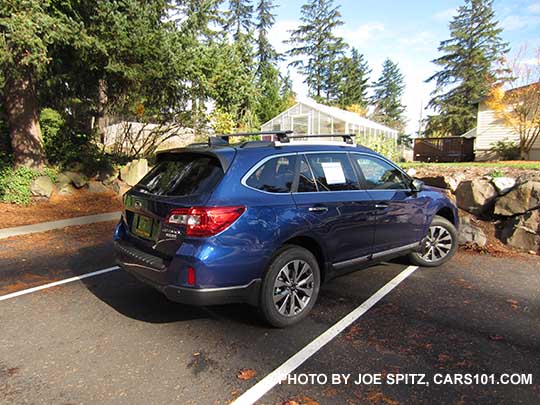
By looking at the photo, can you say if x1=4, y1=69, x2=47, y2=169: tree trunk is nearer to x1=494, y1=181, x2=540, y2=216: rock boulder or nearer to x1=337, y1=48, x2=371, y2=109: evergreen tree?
x1=494, y1=181, x2=540, y2=216: rock boulder

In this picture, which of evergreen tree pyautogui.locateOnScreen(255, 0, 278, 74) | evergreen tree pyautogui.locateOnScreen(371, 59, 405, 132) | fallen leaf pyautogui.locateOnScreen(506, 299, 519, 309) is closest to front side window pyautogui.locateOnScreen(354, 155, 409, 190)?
fallen leaf pyautogui.locateOnScreen(506, 299, 519, 309)

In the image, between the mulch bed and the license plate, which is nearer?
the license plate

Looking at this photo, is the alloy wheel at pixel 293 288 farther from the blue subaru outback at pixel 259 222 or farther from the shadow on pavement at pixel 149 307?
the shadow on pavement at pixel 149 307

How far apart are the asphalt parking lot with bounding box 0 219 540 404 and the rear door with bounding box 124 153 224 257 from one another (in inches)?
33.3

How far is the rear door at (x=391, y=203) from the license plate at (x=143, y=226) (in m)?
2.31

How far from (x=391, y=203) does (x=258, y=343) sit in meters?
2.27

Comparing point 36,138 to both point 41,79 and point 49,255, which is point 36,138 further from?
point 49,255

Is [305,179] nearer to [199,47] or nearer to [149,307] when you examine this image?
[149,307]

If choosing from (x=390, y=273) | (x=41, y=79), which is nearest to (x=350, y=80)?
(x=41, y=79)

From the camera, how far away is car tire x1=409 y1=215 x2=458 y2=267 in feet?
16.9

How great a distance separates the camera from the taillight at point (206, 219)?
116 inches

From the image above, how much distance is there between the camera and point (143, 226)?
349 cm

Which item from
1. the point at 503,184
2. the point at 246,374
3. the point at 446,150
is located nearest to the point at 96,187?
the point at 246,374

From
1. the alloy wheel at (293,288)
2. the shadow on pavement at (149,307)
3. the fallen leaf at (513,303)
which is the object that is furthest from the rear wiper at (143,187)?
the fallen leaf at (513,303)
